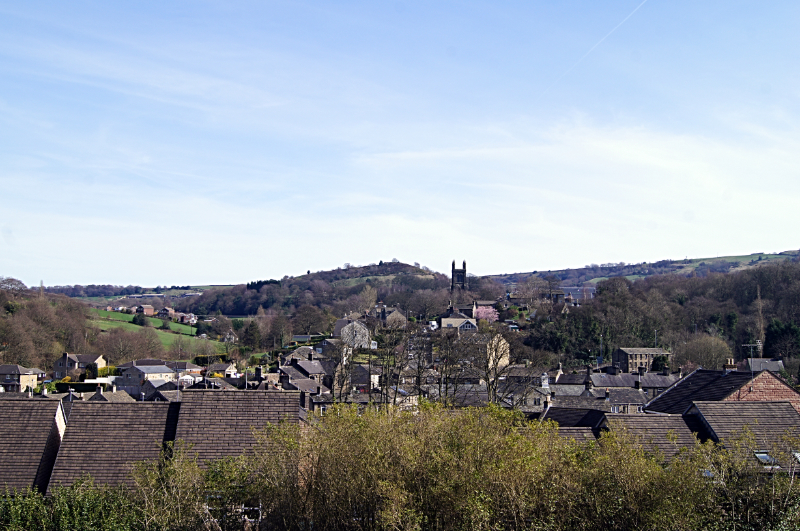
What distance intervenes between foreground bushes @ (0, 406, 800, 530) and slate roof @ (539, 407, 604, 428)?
13.2 meters

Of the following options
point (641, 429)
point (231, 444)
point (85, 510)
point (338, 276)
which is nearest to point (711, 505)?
point (641, 429)

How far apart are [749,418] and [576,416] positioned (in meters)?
8.72

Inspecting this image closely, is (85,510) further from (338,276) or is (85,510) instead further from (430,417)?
(338,276)

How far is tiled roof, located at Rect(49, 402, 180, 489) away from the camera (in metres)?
15.9

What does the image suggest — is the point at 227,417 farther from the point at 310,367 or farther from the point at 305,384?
the point at 310,367

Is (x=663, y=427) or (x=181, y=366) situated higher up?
(x=663, y=427)

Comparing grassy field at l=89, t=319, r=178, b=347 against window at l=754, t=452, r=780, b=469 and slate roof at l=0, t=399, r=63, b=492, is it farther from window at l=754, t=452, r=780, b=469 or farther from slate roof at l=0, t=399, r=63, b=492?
window at l=754, t=452, r=780, b=469

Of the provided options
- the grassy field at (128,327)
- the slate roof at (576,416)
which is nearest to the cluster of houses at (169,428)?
the slate roof at (576,416)

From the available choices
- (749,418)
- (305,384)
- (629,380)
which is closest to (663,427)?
(749,418)

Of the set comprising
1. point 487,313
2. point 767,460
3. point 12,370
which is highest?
point 487,313

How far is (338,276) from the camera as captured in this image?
7835 inches

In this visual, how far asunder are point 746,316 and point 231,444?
79719 millimetres

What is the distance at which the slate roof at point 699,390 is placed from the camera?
27.8 m

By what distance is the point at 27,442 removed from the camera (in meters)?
16.7
